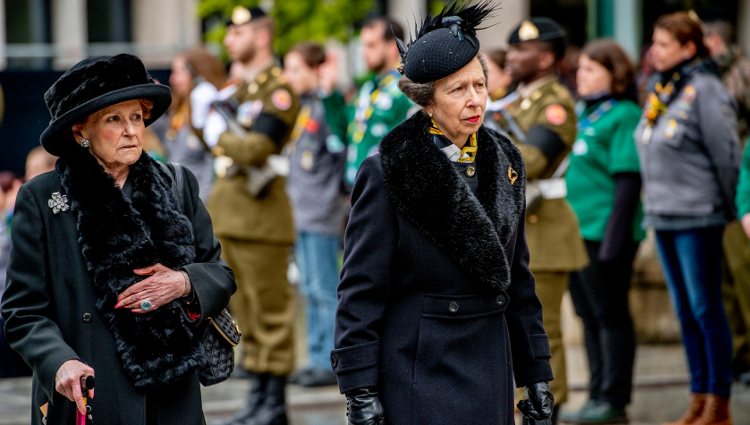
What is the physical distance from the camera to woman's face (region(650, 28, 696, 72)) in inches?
306

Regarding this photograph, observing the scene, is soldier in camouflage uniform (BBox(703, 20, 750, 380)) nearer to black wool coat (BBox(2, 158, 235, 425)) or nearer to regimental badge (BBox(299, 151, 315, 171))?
regimental badge (BBox(299, 151, 315, 171))

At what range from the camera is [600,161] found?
8.05m

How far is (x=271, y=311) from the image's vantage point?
8.43m

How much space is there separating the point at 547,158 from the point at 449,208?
2.56 metres

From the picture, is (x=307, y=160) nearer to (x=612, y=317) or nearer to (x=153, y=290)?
(x=612, y=317)

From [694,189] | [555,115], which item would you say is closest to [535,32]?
[555,115]

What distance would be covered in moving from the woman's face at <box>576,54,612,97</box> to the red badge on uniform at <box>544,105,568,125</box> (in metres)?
1.01

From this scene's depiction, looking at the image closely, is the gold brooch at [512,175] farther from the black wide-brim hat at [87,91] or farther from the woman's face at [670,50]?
the woman's face at [670,50]

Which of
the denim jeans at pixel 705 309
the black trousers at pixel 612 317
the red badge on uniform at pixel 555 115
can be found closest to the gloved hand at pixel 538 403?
the red badge on uniform at pixel 555 115

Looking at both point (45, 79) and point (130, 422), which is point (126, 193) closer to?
point (130, 422)

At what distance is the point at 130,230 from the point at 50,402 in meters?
0.58

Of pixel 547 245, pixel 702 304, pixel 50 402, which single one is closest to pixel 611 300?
pixel 702 304

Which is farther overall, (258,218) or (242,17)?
(242,17)

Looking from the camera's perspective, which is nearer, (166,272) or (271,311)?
(166,272)
